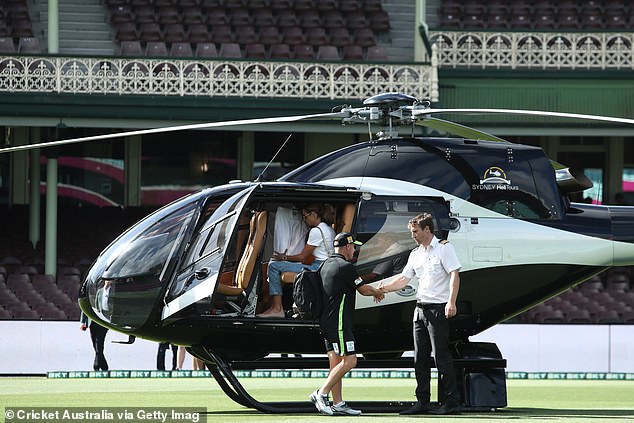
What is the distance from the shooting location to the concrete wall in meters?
20.9

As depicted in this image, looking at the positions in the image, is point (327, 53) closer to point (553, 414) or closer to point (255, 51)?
point (255, 51)

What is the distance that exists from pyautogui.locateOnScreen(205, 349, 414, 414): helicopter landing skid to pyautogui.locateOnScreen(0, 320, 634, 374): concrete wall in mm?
8250

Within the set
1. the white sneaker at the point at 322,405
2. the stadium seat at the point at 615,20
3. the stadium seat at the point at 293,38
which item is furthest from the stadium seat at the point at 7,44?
the white sneaker at the point at 322,405

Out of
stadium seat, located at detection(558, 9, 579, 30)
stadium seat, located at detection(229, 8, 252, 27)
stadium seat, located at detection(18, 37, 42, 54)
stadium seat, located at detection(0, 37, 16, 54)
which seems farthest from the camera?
stadium seat, located at detection(558, 9, 579, 30)

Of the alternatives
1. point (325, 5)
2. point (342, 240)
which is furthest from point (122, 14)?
Result: point (342, 240)

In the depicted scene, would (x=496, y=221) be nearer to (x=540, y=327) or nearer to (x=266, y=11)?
(x=540, y=327)

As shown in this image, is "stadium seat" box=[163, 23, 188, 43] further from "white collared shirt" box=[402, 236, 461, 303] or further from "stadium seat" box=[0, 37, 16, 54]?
"white collared shirt" box=[402, 236, 461, 303]

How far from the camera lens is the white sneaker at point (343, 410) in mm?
12297

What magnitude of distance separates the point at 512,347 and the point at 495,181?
8759mm

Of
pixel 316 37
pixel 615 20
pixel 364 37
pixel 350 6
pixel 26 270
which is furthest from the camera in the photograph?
pixel 350 6

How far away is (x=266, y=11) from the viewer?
113 ft

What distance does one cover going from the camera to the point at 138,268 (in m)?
12.7

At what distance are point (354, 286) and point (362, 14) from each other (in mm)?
23442

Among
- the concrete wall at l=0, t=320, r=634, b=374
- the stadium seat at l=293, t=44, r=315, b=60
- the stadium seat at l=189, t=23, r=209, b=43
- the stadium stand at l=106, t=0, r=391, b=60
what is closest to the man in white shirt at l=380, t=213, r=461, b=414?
the concrete wall at l=0, t=320, r=634, b=374
